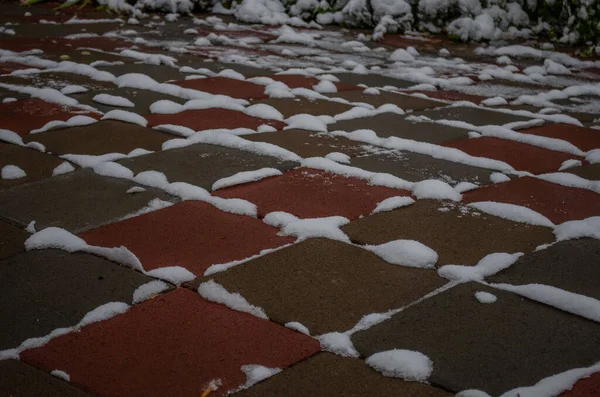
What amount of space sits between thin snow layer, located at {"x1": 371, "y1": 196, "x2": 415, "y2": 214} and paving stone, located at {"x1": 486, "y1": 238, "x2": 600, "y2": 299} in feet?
1.21

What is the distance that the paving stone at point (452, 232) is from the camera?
5.20 feet

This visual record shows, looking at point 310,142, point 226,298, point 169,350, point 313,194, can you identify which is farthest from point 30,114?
point 169,350

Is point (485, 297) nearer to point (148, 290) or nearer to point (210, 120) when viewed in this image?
point (148, 290)

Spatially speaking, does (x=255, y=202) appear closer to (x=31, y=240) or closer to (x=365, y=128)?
(x=31, y=240)

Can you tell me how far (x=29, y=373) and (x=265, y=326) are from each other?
380 millimetres

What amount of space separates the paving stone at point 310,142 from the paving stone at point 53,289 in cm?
90

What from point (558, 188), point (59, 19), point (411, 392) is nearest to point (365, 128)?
point (558, 188)

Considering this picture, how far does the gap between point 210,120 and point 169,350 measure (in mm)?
1513

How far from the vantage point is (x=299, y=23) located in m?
5.48

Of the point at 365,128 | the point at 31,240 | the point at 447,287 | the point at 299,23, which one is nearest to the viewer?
the point at 447,287

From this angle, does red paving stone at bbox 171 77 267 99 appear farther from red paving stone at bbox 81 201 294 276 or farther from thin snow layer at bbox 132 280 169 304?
thin snow layer at bbox 132 280 169 304

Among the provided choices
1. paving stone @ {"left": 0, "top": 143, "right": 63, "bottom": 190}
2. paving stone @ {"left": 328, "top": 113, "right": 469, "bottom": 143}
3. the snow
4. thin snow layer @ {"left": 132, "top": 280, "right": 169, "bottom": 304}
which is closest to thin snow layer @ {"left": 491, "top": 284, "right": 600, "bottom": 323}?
thin snow layer @ {"left": 132, "top": 280, "right": 169, "bottom": 304}

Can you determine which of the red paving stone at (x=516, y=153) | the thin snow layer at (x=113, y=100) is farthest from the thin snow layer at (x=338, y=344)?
the thin snow layer at (x=113, y=100)

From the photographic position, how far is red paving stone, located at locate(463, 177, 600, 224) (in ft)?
5.97
